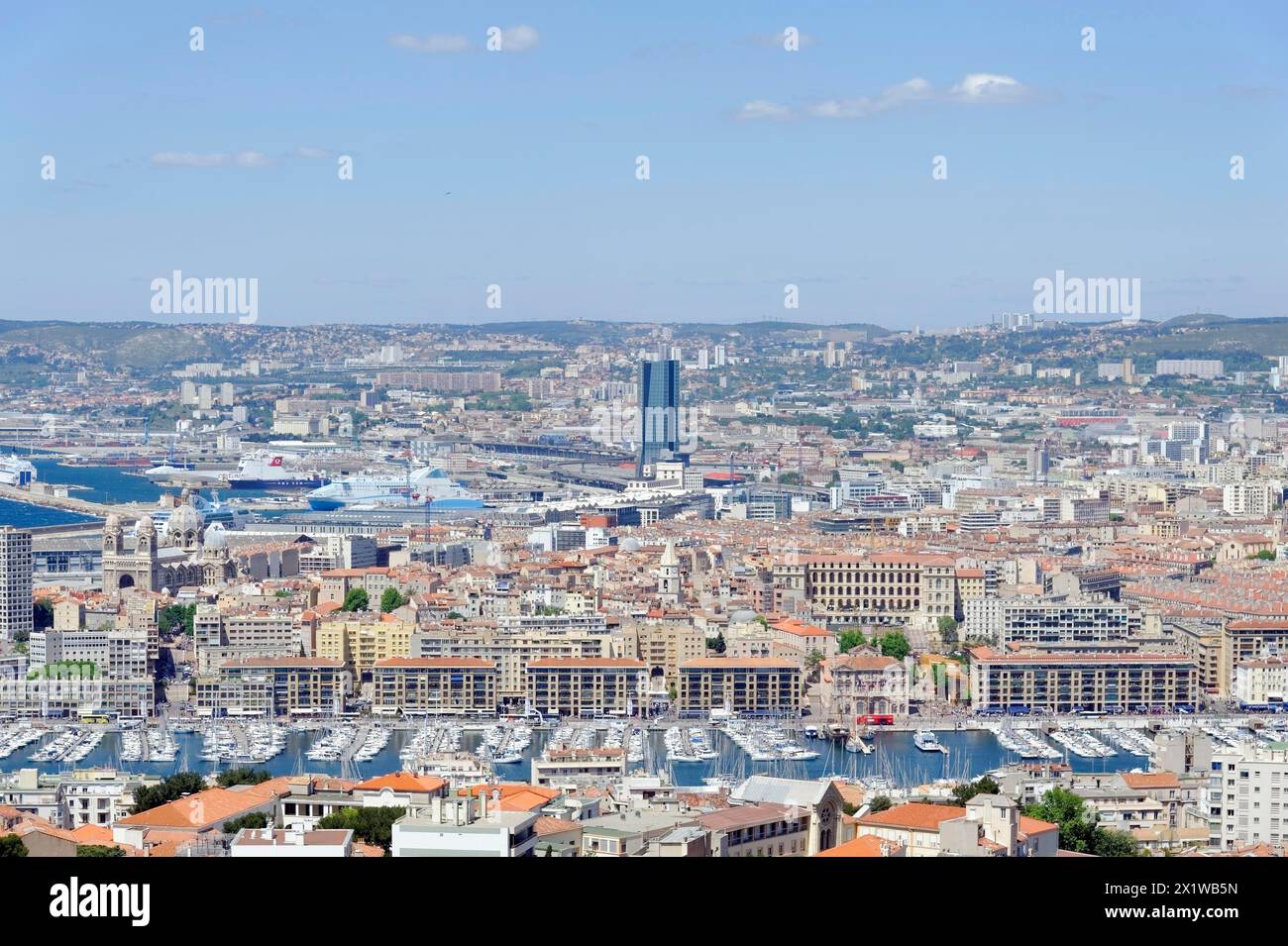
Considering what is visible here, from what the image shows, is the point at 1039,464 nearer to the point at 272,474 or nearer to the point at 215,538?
the point at 272,474

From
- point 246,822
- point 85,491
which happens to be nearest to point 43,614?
point 246,822

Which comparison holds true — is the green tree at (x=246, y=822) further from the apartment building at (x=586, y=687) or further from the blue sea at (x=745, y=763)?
the apartment building at (x=586, y=687)

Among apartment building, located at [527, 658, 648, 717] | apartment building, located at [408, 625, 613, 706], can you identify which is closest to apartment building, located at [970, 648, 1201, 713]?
apartment building, located at [527, 658, 648, 717]

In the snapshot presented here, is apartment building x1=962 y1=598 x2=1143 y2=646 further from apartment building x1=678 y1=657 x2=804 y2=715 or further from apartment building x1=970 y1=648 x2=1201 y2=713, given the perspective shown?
apartment building x1=678 y1=657 x2=804 y2=715

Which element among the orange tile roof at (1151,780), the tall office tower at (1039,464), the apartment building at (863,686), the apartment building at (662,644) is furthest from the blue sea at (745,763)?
the tall office tower at (1039,464)

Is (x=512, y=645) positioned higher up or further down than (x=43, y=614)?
higher up
